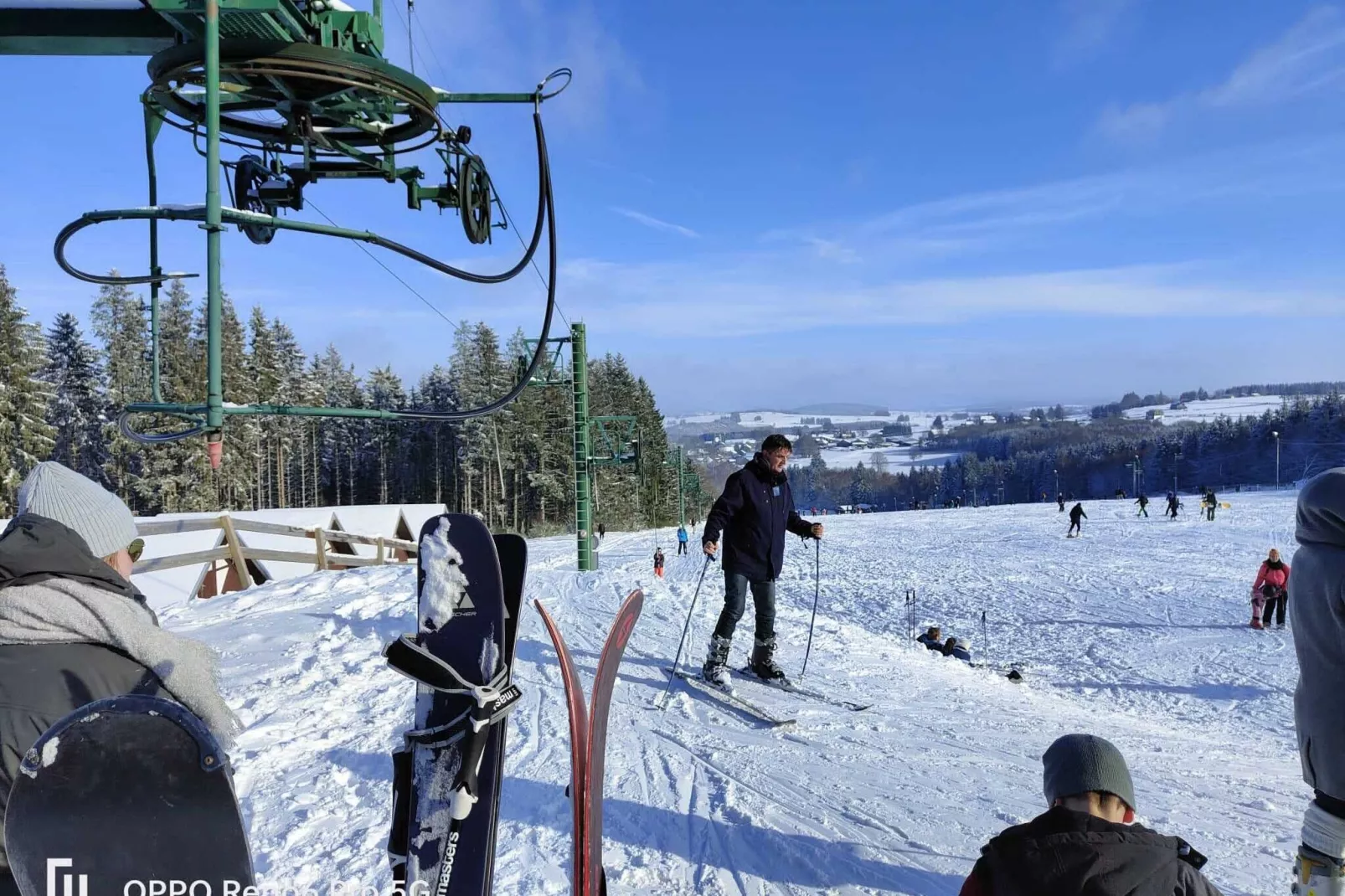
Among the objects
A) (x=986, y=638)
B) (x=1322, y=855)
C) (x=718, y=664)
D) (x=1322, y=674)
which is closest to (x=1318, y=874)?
(x=1322, y=855)

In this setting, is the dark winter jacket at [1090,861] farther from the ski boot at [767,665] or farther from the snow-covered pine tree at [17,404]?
the snow-covered pine tree at [17,404]

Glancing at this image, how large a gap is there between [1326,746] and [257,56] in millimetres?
4646

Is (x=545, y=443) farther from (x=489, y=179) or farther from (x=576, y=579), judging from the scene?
(x=489, y=179)

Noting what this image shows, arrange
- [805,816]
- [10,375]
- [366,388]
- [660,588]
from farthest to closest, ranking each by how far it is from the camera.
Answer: [366,388] → [10,375] → [660,588] → [805,816]

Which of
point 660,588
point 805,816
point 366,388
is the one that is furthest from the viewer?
point 366,388

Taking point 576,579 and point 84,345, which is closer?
point 576,579

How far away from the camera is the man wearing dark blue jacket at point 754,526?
239 inches

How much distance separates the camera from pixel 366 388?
191 ft

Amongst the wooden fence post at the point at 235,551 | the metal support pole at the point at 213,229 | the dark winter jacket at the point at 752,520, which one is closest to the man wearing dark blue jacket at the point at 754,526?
the dark winter jacket at the point at 752,520

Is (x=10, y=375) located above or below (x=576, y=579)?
above

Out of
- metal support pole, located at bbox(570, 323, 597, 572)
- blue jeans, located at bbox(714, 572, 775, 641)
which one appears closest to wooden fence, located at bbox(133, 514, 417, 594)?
metal support pole, located at bbox(570, 323, 597, 572)

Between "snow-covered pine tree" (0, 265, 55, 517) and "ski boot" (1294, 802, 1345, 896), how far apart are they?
125ft

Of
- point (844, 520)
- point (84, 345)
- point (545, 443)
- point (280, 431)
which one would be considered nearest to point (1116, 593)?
point (844, 520)

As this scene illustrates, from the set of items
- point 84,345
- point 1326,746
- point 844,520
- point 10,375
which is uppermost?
point 84,345
